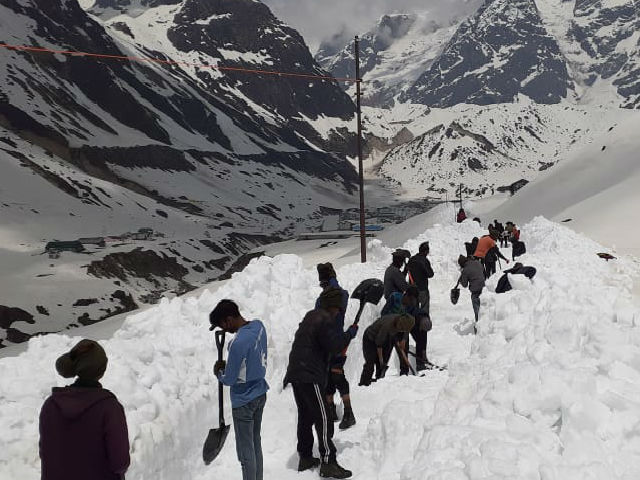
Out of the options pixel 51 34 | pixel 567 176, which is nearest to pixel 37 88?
pixel 51 34

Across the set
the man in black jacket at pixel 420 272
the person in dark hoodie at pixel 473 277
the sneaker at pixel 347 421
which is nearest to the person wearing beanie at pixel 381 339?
the sneaker at pixel 347 421

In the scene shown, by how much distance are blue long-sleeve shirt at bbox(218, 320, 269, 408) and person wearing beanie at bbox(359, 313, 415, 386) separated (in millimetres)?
3352

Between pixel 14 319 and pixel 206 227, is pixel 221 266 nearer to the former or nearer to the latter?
pixel 206 227

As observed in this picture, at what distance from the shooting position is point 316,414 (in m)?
5.48

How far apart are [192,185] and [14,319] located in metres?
64.8

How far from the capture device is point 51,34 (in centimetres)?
10650

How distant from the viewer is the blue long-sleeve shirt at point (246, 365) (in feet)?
15.9

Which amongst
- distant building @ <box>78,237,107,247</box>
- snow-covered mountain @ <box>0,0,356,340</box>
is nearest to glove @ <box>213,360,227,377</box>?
snow-covered mountain @ <box>0,0,356,340</box>

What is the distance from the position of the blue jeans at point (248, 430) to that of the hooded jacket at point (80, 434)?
5.29 ft

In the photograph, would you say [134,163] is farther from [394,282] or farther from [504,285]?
[504,285]

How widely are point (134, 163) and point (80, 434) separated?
93.0m

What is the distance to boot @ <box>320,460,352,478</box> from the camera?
5504mm

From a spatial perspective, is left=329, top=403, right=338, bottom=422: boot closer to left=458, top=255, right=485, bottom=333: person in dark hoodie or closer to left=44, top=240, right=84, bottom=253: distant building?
left=458, top=255, right=485, bottom=333: person in dark hoodie

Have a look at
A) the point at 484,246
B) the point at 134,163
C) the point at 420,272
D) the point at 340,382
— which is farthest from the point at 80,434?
the point at 134,163
